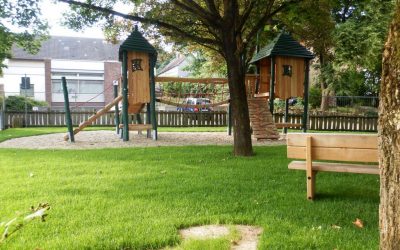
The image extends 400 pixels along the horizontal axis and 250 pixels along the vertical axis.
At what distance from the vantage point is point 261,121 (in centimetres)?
1407

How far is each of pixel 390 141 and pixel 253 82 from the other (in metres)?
14.8

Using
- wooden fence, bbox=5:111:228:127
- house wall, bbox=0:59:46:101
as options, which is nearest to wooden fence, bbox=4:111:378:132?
wooden fence, bbox=5:111:228:127

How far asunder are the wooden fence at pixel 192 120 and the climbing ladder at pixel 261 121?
7542mm

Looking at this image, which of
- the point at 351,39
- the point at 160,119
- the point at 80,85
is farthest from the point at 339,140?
the point at 80,85

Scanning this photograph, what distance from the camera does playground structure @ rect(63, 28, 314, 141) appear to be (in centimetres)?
1320

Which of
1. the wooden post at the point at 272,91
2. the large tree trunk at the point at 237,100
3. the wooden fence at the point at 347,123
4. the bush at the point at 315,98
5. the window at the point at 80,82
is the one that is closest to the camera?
the large tree trunk at the point at 237,100

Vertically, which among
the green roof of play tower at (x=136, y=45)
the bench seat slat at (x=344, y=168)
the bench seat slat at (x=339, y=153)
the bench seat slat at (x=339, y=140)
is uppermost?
the green roof of play tower at (x=136, y=45)

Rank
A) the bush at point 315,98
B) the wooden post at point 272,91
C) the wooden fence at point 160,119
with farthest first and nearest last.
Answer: the bush at point 315,98 < the wooden fence at point 160,119 < the wooden post at point 272,91

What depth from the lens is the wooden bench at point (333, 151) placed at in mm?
4848

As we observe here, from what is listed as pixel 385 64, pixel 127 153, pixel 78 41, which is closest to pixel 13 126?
pixel 127 153

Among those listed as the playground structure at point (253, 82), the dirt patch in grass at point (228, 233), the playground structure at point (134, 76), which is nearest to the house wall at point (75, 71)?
the playground structure at point (253, 82)

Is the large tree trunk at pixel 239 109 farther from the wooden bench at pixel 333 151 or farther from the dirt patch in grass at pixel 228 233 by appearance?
the dirt patch in grass at pixel 228 233

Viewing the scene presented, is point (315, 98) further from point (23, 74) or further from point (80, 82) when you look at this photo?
point (23, 74)

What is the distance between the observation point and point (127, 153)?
968 cm
